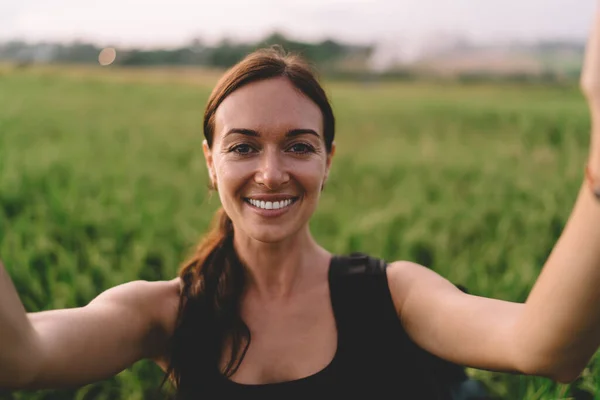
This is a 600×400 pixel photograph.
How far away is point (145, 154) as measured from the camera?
21.5ft

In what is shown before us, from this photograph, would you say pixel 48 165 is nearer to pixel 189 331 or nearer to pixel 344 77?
pixel 189 331

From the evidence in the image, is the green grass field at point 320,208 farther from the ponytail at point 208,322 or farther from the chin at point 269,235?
the chin at point 269,235

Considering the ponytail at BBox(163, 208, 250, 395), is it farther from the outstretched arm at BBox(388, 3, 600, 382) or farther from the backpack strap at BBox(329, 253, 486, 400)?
the outstretched arm at BBox(388, 3, 600, 382)

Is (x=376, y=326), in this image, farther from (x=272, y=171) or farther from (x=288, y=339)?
(x=272, y=171)

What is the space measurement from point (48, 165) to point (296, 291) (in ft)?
13.6

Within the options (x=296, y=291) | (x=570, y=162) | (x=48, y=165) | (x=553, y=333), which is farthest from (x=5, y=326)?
(x=570, y=162)

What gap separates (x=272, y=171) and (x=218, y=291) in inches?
13.2

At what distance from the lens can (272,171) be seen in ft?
4.61

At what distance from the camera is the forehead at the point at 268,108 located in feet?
4.72

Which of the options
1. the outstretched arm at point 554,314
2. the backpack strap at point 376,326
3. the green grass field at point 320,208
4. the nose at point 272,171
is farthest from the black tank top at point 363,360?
the green grass field at point 320,208


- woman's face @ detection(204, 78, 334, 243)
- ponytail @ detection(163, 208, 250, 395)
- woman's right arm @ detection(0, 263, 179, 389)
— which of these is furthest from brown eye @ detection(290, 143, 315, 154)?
woman's right arm @ detection(0, 263, 179, 389)

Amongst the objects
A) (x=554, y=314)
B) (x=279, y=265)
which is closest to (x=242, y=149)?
(x=279, y=265)

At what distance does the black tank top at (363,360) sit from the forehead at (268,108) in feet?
1.17

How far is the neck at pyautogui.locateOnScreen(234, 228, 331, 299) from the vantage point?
62.1 inches
